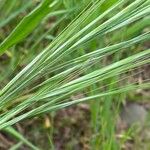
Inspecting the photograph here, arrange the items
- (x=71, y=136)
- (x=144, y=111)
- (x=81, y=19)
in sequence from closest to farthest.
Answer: (x=81, y=19)
(x=71, y=136)
(x=144, y=111)

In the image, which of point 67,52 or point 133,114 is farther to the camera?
point 133,114

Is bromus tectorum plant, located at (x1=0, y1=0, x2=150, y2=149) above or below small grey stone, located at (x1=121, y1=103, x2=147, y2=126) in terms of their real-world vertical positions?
below

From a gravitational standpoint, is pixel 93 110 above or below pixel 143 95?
below

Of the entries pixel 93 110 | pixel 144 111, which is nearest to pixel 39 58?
pixel 93 110

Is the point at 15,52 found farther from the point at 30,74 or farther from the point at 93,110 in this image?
the point at 30,74

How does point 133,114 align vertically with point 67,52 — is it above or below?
above

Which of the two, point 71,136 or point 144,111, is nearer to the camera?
point 71,136

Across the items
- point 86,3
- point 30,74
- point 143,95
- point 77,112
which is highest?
point 143,95

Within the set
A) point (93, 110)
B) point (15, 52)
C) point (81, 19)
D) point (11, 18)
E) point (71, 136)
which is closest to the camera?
point (81, 19)

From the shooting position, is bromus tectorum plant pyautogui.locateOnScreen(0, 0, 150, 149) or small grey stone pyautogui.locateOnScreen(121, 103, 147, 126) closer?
bromus tectorum plant pyautogui.locateOnScreen(0, 0, 150, 149)

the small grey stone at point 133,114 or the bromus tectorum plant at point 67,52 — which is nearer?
the bromus tectorum plant at point 67,52

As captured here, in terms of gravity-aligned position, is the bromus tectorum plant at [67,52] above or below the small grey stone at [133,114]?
below
